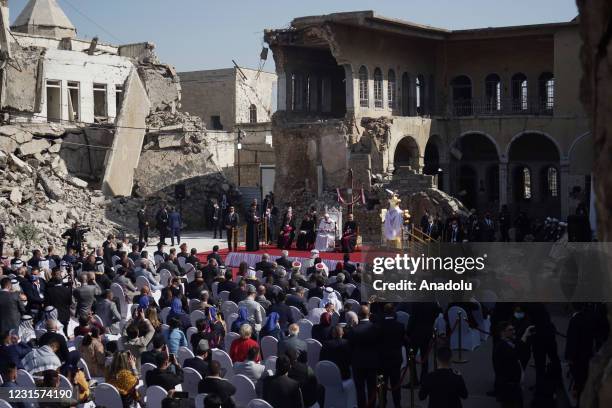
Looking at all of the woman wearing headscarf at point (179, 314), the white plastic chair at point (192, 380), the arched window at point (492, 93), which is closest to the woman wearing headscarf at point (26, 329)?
the woman wearing headscarf at point (179, 314)

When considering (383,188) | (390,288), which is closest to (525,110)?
(383,188)

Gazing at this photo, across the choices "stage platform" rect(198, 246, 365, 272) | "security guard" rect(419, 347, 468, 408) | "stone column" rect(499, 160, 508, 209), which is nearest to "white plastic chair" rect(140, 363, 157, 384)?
"security guard" rect(419, 347, 468, 408)

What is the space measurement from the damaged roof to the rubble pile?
13198 mm

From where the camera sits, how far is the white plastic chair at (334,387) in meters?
11.5

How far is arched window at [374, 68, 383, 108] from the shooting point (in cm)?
3600

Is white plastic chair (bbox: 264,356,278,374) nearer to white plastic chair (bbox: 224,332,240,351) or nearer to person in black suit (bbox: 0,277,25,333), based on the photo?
white plastic chair (bbox: 224,332,240,351)

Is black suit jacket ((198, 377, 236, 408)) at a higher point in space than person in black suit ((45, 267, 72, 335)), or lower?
lower

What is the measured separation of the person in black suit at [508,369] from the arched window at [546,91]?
28027mm

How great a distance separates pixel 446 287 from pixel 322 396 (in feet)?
20.5

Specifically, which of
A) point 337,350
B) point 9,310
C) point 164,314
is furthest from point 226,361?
point 9,310

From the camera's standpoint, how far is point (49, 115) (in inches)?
1551

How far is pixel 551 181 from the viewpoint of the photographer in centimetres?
3938

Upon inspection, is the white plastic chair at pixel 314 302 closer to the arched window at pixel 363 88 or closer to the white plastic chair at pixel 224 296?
the white plastic chair at pixel 224 296

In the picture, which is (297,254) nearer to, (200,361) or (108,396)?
(200,361)
